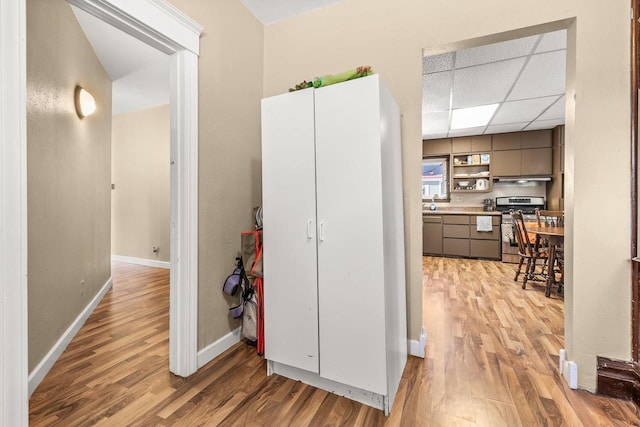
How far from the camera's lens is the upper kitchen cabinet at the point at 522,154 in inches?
212

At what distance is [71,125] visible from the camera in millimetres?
2396

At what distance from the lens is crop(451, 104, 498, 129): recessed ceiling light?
430cm

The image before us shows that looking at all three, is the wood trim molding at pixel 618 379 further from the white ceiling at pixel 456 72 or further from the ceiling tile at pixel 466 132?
the ceiling tile at pixel 466 132

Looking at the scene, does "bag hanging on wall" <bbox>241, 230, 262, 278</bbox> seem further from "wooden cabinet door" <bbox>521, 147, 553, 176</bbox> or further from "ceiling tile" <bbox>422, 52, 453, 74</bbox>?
"wooden cabinet door" <bbox>521, 147, 553, 176</bbox>

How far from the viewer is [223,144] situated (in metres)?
2.07

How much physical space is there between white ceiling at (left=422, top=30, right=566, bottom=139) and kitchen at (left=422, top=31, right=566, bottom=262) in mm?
13

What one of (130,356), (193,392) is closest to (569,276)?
(193,392)

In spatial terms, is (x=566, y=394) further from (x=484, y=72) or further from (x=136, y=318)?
(x=136, y=318)

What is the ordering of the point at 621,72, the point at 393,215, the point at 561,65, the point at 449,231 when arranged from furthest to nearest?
the point at 449,231
the point at 561,65
the point at 393,215
the point at 621,72

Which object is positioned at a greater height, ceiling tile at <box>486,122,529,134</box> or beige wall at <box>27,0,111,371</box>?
ceiling tile at <box>486,122,529,134</box>

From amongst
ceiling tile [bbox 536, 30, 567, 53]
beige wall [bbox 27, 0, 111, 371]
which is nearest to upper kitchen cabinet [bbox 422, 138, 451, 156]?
ceiling tile [bbox 536, 30, 567, 53]

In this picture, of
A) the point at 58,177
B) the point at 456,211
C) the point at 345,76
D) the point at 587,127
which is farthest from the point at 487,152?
the point at 58,177

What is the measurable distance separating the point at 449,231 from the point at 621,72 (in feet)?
14.1

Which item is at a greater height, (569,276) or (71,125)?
(71,125)
